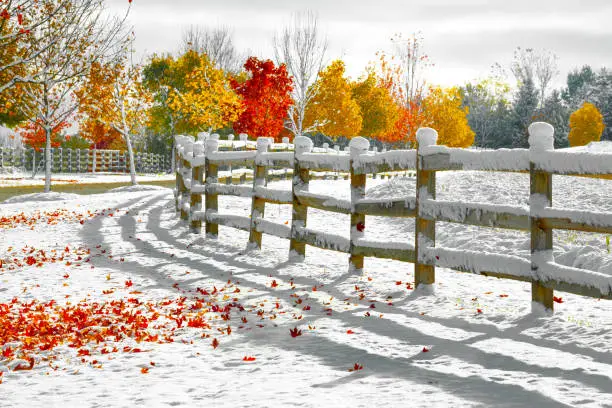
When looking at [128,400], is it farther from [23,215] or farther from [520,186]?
[23,215]

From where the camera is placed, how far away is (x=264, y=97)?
117ft

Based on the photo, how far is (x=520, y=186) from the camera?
1520 centimetres

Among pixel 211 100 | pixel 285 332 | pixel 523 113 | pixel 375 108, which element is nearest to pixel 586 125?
pixel 523 113

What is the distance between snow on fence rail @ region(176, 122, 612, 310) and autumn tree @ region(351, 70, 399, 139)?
39.1 metres

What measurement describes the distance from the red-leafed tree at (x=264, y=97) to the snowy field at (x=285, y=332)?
25.0 metres

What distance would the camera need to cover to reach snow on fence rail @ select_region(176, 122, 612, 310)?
5.76 meters

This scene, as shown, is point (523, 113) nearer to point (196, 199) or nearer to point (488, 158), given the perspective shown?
point (196, 199)

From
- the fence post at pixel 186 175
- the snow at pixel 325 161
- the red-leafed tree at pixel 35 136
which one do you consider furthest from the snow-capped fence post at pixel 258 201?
the red-leafed tree at pixel 35 136

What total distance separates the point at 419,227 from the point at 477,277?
6.07 feet

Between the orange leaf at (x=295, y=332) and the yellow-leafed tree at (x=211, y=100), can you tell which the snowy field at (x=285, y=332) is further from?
the yellow-leafed tree at (x=211, y=100)

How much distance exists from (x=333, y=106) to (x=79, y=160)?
16966 millimetres

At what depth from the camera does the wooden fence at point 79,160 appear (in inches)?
1721

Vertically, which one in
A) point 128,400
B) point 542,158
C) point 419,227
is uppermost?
point 542,158

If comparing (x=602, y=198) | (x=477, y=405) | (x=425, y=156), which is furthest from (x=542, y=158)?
(x=602, y=198)
